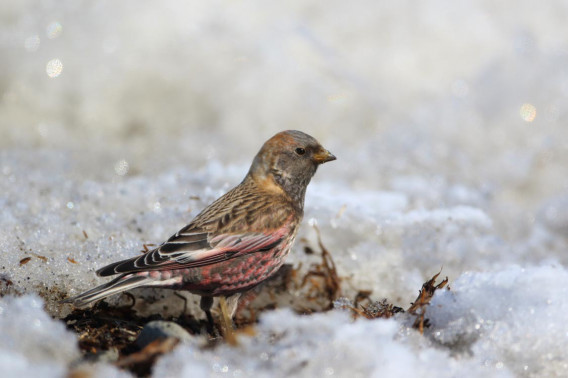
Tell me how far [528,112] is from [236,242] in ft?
20.6

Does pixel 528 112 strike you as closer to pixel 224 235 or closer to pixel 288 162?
pixel 288 162

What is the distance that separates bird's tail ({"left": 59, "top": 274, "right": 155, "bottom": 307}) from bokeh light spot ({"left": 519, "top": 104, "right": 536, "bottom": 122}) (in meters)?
6.71

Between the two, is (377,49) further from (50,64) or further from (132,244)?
(132,244)

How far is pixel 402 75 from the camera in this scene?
9133 mm

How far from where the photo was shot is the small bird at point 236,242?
3512 mm

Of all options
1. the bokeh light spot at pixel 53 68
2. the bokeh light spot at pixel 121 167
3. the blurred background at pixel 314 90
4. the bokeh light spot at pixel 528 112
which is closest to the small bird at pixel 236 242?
the blurred background at pixel 314 90

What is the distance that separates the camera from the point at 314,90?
348 inches

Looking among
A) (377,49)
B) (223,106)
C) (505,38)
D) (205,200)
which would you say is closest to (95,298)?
(205,200)

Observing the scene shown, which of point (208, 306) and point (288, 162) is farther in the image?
point (288, 162)

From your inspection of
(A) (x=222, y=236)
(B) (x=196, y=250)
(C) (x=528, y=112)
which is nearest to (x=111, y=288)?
(B) (x=196, y=250)

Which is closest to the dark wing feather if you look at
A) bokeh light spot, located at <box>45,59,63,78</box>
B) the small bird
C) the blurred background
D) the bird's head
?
the small bird

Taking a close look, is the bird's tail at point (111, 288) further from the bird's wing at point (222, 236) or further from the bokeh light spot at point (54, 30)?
the bokeh light spot at point (54, 30)

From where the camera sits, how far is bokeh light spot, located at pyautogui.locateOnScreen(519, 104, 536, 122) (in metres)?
8.65

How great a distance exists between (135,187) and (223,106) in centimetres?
339
